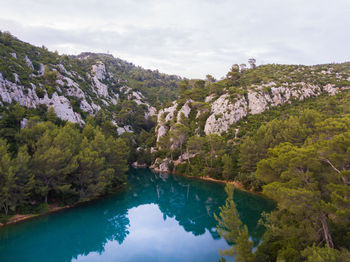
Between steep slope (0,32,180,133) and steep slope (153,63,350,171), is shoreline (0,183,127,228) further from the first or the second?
steep slope (153,63,350,171)

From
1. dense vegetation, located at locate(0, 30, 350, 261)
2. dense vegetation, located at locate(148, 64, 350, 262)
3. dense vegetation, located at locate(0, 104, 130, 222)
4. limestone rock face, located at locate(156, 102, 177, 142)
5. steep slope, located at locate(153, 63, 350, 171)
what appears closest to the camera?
dense vegetation, located at locate(148, 64, 350, 262)

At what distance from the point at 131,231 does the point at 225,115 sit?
51.5 m

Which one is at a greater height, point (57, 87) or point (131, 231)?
point (57, 87)

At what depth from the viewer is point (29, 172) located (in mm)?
31844

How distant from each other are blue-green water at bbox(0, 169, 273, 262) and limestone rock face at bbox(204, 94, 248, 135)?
27494mm

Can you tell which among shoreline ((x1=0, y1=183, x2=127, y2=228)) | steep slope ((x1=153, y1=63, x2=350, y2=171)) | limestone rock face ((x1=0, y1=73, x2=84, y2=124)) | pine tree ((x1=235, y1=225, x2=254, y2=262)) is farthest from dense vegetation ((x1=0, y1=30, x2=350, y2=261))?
limestone rock face ((x1=0, y1=73, x2=84, y2=124))

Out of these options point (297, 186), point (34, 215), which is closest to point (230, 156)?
point (297, 186)

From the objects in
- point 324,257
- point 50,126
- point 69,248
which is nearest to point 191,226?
point 69,248

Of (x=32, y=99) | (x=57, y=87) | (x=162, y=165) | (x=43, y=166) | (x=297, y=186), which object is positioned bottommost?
(x=162, y=165)

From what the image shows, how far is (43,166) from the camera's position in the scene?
3303cm

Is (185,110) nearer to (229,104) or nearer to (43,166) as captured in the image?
(229,104)

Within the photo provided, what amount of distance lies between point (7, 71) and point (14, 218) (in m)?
38.7

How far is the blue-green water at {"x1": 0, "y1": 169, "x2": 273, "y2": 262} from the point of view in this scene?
80.2 ft

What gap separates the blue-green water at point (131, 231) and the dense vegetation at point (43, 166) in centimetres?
351
